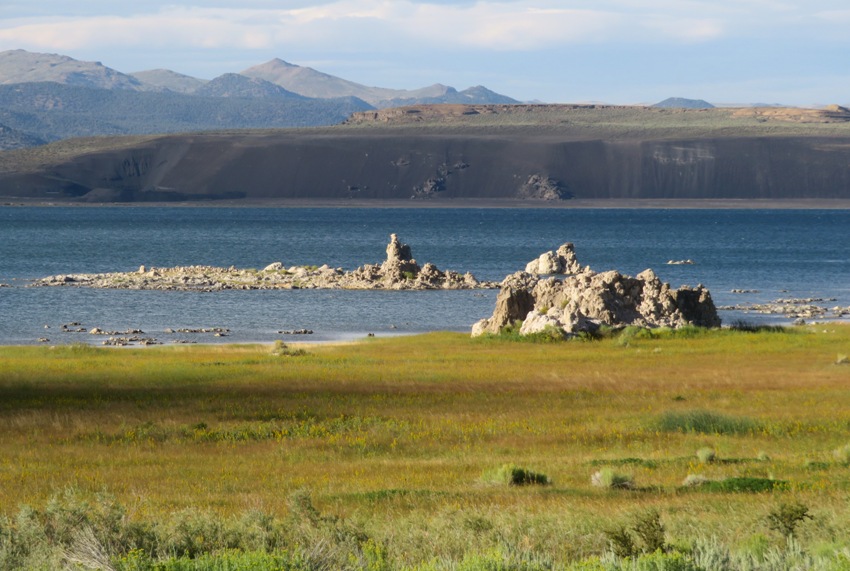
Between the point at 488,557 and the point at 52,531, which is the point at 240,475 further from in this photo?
the point at 488,557

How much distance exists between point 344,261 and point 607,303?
6439 centimetres

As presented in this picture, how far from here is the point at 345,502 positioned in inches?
627

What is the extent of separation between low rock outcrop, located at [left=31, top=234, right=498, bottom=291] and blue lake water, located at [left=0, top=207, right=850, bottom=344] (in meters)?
3.08

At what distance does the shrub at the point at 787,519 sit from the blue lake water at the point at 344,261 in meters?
38.1

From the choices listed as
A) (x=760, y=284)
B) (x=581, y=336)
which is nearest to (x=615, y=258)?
(x=760, y=284)

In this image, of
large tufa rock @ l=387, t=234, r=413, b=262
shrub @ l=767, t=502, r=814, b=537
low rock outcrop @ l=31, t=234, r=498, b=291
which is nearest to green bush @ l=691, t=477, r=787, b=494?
shrub @ l=767, t=502, r=814, b=537

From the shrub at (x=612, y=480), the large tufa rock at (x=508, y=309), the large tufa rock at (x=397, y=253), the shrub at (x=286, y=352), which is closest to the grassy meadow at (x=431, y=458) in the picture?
the shrub at (x=612, y=480)

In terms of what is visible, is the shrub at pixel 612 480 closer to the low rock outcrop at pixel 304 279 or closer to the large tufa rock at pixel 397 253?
the low rock outcrop at pixel 304 279

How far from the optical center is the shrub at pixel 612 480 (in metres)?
17.0

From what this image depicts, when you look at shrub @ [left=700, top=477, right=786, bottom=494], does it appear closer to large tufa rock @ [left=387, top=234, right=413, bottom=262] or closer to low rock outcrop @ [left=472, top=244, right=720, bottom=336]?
low rock outcrop @ [left=472, top=244, right=720, bottom=336]

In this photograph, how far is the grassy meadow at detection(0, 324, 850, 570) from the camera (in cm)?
1195

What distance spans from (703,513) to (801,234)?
160 m

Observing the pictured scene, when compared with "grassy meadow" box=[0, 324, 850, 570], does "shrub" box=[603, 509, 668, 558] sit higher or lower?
higher

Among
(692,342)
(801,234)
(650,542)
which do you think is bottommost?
(801,234)
